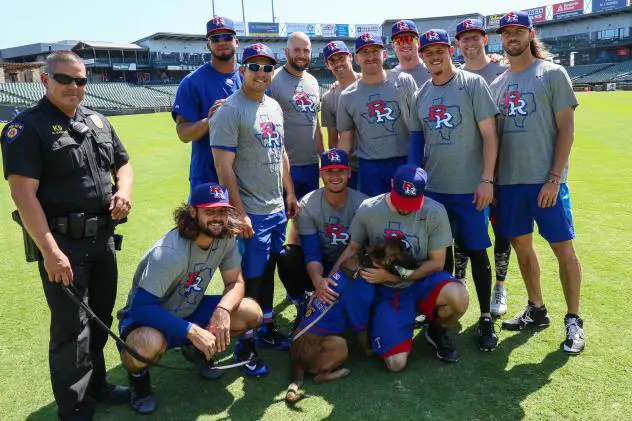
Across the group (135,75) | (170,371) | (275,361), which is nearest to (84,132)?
(170,371)

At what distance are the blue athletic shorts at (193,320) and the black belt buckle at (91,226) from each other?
689 millimetres

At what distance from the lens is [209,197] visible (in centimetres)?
360

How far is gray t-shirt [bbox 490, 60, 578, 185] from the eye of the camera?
398 centimetres

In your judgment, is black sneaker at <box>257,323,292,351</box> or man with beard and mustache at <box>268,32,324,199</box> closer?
black sneaker at <box>257,323,292,351</box>

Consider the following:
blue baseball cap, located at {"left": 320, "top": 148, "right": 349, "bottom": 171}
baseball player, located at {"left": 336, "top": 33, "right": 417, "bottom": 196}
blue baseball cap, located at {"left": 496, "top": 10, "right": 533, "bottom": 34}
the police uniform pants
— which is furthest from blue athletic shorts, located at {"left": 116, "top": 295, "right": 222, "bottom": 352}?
blue baseball cap, located at {"left": 496, "top": 10, "right": 533, "bottom": 34}

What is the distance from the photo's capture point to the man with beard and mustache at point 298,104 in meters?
5.07

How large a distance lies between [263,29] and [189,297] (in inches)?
3148

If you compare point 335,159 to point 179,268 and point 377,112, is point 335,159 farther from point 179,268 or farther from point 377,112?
point 179,268

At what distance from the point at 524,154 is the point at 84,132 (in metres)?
3.31

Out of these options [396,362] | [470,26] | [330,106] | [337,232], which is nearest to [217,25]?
[330,106]

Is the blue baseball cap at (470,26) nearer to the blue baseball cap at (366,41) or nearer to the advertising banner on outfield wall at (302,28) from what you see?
the blue baseball cap at (366,41)

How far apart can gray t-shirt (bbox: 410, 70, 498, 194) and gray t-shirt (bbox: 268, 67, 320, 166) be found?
126 centimetres

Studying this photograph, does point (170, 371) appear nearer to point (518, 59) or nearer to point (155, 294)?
point (155, 294)

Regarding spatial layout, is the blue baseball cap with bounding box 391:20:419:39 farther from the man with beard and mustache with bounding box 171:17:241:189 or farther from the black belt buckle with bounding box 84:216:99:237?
the black belt buckle with bounding box 84:216:99:237
